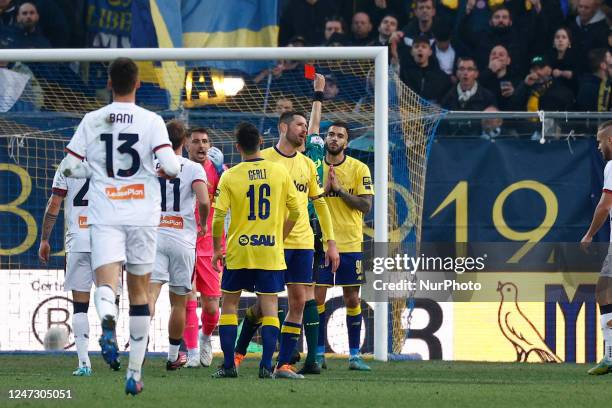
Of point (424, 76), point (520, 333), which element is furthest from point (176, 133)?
point (424, 76)

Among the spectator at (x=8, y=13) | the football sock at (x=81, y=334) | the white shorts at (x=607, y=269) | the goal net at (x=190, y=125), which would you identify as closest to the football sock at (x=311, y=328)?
the football sock at (x=81, y=334)

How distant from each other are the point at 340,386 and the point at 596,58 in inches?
337

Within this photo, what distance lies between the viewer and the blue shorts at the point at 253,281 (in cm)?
927

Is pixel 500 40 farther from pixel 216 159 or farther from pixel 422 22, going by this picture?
pixel 216 159

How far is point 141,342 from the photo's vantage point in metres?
7.71

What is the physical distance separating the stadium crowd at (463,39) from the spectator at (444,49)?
0.01 m

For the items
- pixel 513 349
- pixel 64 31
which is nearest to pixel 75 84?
pixel 64 31

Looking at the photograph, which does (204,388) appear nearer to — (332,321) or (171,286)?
(171,286)

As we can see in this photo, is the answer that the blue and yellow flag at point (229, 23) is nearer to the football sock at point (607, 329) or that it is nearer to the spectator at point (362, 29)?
the spectator at point (362, 29)

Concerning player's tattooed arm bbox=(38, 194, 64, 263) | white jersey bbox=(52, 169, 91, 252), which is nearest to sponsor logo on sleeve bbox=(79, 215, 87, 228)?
white jersey bbox=(52, 169, 91, 252)

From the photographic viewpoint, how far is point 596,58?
16062mm

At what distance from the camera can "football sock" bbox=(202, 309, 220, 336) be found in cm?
1136

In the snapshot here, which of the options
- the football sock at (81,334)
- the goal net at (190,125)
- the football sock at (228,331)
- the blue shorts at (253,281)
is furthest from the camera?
the goal net at (190,125)

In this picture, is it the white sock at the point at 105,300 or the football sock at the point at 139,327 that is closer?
the white sock at the point at 105,300
